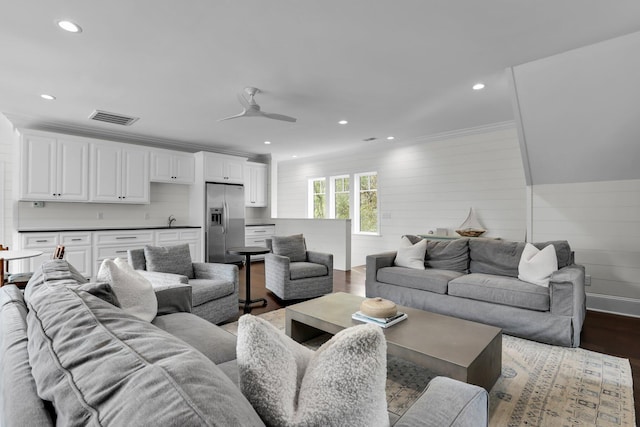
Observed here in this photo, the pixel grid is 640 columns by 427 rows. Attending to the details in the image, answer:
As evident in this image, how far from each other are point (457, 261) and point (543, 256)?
3.09ft

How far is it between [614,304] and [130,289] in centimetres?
480

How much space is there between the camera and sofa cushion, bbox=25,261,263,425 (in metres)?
0.50

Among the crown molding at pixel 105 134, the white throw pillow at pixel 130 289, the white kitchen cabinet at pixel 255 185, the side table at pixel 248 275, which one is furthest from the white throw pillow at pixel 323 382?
the white kitchen cabinet at pixel 255 185

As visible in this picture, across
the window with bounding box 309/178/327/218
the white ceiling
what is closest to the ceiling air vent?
the white ceiling

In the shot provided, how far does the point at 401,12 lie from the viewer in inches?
89.9

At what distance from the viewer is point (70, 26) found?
242 cm

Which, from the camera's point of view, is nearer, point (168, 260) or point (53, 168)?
point (168, 260)

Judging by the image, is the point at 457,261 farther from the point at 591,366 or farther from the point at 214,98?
the point at 214,98

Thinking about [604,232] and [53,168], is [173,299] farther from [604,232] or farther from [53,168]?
[604,232]

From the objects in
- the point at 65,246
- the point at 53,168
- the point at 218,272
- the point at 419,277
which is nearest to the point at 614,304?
the point at 419,277

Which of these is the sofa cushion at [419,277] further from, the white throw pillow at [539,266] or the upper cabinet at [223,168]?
the upper cabinet at [223,168]

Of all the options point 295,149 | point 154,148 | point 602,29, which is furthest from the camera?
point 295,149

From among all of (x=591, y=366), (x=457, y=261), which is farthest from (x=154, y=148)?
(x=591, y=366)

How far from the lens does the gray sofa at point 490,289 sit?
8.96 feet
